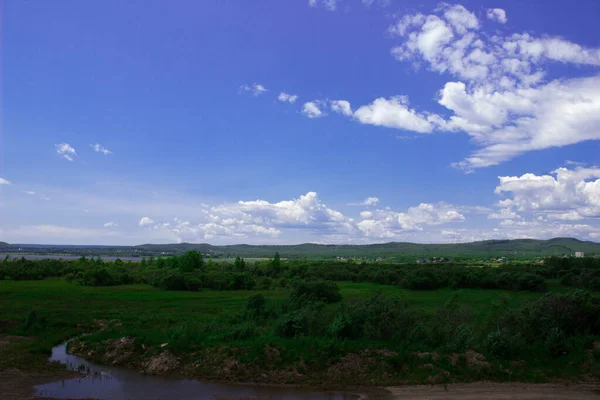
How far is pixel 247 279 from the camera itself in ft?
235

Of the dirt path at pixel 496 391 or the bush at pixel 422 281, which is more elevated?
the dirt path at pixel 496 391

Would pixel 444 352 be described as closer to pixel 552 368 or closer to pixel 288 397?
pixel 552 368

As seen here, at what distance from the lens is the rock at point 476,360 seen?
1912cm

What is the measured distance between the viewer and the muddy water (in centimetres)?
1719

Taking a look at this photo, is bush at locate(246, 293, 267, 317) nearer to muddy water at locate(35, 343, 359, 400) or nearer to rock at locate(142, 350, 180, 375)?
rock at locate(142, 350, 180, 375)

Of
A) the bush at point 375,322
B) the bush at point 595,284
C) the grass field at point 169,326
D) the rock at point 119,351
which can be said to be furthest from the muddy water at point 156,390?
the bush at point 595,284

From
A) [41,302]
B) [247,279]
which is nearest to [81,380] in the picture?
[41,302]

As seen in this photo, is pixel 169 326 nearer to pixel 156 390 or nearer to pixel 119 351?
pixel 119 351

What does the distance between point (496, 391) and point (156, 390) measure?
1481 cm

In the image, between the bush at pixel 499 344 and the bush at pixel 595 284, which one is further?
the bush at pixel 595 284

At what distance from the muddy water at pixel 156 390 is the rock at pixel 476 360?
6314 millimetres

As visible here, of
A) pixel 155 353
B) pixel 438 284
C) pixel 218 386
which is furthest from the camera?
pixel 438 284

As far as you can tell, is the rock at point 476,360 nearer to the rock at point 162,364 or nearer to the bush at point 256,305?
the rock at point 162,364

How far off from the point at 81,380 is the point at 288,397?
10339 mm
